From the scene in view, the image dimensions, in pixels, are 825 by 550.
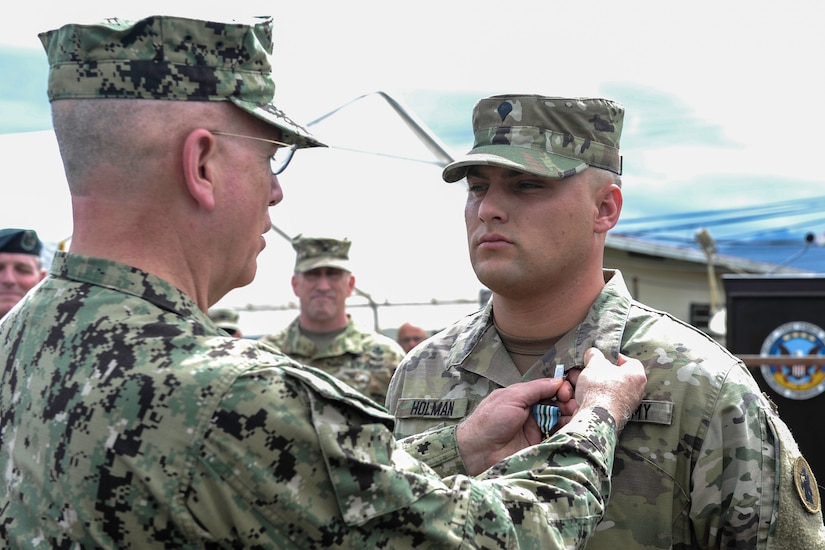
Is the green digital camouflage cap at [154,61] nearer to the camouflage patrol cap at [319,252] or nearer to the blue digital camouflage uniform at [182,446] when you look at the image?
the blue digital camouflage uniform at [182,446]

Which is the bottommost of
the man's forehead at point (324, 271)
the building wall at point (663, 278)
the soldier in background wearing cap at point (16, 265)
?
the building wall at point (663, 278)

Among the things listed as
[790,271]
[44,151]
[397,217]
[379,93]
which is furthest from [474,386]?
[790,271]

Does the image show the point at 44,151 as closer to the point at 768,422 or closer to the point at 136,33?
the point at 136,33

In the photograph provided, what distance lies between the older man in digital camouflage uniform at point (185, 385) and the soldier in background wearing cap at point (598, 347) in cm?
49

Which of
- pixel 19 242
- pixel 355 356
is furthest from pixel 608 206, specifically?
pixel 355 356

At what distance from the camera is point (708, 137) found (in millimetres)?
10750

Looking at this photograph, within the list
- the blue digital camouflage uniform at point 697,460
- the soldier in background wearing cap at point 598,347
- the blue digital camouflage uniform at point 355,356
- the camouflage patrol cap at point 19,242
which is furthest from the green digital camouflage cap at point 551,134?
the blue digital camouflage uniform at point 355,356

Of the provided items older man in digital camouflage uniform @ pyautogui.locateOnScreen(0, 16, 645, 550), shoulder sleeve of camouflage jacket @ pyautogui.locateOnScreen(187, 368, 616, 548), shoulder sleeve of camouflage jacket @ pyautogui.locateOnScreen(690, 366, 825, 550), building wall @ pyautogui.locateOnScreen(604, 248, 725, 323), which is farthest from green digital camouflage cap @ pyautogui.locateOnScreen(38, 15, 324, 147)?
building wall @ pyautogui.locateOnScreen(604, 248, 725, 323)

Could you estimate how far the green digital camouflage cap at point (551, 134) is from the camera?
9.28 ft

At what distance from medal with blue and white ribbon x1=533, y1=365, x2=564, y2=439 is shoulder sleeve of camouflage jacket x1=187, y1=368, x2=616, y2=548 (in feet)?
1.92

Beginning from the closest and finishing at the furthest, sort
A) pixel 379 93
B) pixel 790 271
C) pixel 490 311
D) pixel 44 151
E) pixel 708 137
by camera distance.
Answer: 1. pixel 490 311
2. pixel 44 151
3. pixel 379 93
4. pixel 708 137
5. pixel 790 271

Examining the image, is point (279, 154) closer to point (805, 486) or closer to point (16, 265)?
point (805, 486)

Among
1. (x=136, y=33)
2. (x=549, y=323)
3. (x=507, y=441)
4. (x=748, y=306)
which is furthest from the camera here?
(x=748, y=306)

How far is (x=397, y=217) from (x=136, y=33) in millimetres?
7358
